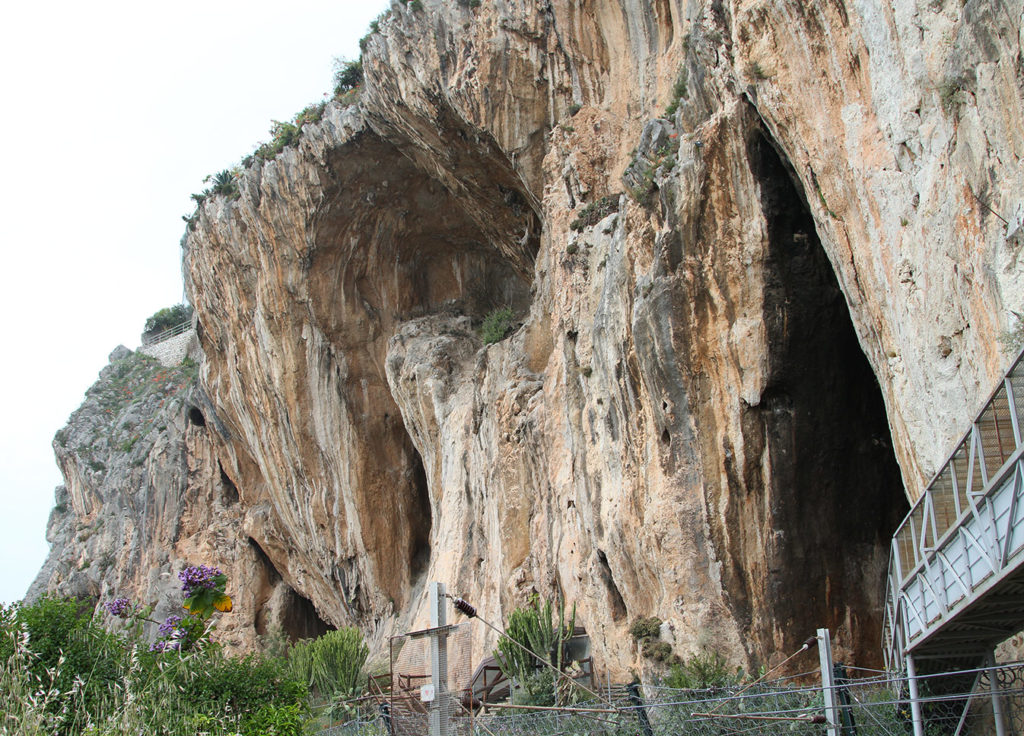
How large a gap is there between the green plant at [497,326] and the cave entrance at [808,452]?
10784 mm

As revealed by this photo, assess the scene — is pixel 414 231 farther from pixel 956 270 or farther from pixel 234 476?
pixel 956 270

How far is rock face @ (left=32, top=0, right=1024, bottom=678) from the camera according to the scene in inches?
420

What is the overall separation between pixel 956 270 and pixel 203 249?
990 inches

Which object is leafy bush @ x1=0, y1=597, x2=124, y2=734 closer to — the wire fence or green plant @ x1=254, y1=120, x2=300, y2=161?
the wire fence

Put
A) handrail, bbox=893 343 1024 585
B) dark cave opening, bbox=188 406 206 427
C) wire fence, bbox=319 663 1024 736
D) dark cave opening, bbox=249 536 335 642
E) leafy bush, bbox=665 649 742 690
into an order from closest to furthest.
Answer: handrail, bbox=893 343 1024 585 → wire fence, bbox=319 663 1024 736 → leafy bush, bbox=665 649 742 690 → dark cave opening, bbox=249 536 335 642 → dark cave opening, bbox=188 406 206 427

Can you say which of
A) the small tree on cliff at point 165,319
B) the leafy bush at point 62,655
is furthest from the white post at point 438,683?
the small tree on cliff at point 165,319

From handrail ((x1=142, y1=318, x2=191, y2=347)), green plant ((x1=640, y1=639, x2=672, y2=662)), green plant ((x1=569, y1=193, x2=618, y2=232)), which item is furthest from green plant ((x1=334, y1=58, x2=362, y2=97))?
handrail ((x1=142, y1=318, x2=191, y2=347))

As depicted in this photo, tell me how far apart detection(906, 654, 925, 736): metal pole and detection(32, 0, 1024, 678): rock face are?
84.2 inches

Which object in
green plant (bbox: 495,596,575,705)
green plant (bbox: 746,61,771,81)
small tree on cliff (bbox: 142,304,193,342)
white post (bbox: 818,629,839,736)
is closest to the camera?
white post (bbox: 818,629,839,736)

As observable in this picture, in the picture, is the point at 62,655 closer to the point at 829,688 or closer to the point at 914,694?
the point at 829,688

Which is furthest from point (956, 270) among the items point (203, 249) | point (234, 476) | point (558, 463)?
point (234, 476)

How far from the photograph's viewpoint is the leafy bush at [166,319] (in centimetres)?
5753

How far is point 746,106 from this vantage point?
14.5 meters

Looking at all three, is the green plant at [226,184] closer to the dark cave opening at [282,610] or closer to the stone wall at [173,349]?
the dark cave opening at [282,610]
